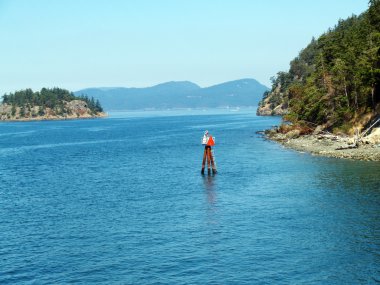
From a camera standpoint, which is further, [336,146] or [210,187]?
[336,146]

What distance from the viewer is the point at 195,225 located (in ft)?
128

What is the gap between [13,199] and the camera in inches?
2039

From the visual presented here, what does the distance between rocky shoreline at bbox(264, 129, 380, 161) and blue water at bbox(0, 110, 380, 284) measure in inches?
160

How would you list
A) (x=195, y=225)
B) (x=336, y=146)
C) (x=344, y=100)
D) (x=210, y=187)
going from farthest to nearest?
(x=344, y=100)
(x=336, y=146)
(x=210, y=187)
(x=195, y=225)

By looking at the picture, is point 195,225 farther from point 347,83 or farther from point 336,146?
point 347,83

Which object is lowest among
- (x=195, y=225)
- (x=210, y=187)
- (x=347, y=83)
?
(x=195, y=225)

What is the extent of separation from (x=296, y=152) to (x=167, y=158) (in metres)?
22.1

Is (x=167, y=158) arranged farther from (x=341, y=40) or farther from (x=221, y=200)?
(x=341, y=40)

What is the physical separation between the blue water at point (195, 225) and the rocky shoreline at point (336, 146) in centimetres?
407

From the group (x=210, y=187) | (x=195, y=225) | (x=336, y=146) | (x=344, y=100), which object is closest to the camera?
(x=195, y=225)

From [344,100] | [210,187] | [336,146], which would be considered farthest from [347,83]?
[210,187]

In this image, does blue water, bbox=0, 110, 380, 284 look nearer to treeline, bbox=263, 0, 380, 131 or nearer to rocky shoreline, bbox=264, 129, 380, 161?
rocky shoreline, bbox=264, 129, 380, 161

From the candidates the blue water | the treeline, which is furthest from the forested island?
the blue water

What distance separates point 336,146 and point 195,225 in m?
51.2
